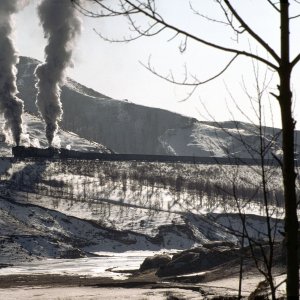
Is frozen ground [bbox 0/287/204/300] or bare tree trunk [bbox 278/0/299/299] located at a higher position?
bare tree trunk [bbox 278/0/299/299]

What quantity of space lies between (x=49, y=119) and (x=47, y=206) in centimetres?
2456

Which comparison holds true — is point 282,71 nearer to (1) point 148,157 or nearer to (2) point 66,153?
(2) point 66,153

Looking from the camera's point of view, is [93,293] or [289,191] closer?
[289,191]

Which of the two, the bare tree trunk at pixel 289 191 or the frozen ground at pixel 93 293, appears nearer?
the bare tree trunk at pixel 289 191

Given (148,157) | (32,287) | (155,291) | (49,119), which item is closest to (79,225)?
(49,119)

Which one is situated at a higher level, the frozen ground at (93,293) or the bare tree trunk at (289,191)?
the bare tree trunk at (289,191)

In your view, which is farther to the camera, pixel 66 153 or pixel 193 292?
pixel 66 153

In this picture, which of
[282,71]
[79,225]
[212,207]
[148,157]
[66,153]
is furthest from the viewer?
[148,157]

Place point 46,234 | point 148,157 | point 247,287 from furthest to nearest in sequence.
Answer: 1. point 148,157
2. point 46,234
3. point 247,287

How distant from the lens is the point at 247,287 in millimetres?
35969

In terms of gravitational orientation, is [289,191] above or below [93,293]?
above

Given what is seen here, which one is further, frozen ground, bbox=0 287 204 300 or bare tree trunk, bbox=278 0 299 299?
frozen ground, bbox=0 287 204 300

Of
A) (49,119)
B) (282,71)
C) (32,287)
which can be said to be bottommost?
(32,287)

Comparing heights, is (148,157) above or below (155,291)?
above
